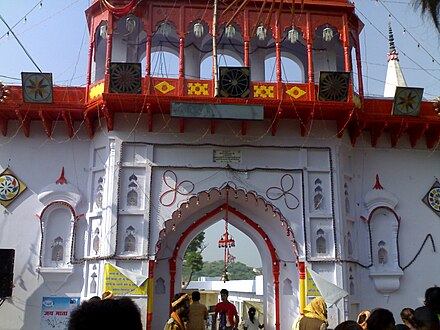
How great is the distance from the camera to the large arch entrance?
1030cm

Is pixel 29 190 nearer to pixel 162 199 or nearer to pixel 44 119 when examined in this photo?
pixel 44 119

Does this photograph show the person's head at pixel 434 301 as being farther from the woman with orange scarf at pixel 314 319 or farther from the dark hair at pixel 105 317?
the dark hair at pixel 105 317

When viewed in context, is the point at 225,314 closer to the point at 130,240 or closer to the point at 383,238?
the point at 130,240

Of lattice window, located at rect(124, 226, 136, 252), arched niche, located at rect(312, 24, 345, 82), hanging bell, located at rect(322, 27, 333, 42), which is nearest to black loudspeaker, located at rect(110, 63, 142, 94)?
lattice window, located at rect(124, 226, 136, 252)

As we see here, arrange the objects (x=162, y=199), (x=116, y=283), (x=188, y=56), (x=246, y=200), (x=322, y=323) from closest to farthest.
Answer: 1. (x=322, y=323)
2. (x=116, y=283)
3. (x=162, y=199)
4. (x=246, y=200)
5. (x=188, y=56)

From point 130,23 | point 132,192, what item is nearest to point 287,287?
point 132,192

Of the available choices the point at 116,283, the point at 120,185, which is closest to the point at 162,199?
the point at 120,185

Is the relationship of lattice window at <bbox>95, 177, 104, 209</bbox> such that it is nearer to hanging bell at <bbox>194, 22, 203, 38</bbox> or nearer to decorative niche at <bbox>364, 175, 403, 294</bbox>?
hanging bell at <bbox>194, 22, 203, 38</bbox>

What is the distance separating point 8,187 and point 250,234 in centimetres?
561

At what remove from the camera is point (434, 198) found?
37.2 feet

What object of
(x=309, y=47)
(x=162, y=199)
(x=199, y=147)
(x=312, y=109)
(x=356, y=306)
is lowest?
(x=356, y=306)

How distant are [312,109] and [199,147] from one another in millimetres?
2545

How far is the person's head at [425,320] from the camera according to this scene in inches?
121

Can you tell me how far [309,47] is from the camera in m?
10.5
